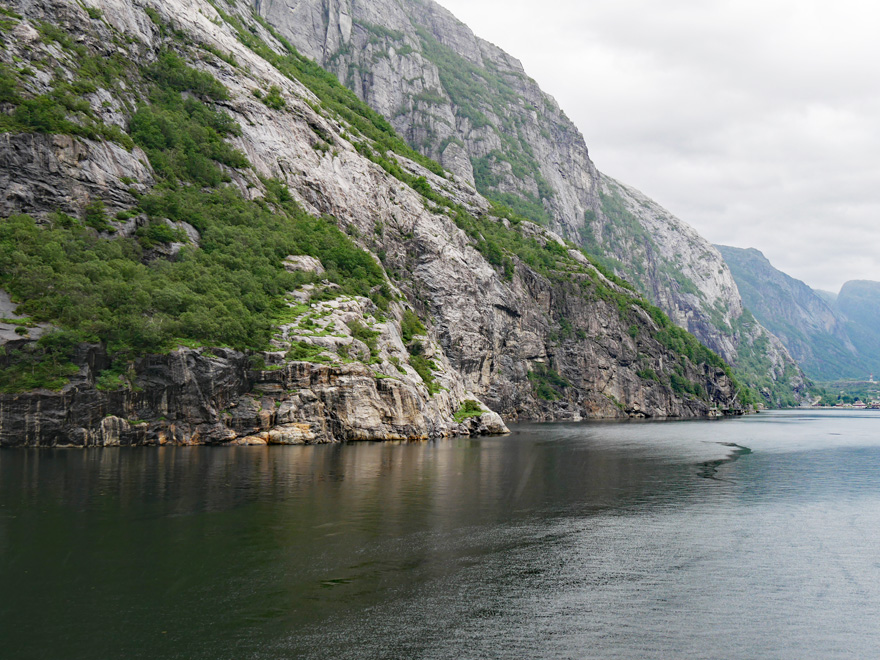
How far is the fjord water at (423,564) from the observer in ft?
61.6

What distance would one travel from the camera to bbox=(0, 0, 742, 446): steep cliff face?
70.1 m

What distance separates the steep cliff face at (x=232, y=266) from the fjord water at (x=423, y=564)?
20.5 meters

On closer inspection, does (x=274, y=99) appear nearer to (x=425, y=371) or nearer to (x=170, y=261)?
(x=170, y=261)

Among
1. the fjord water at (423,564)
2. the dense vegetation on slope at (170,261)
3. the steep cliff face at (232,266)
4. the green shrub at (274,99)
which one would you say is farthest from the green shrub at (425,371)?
the green shrub at (274,99)

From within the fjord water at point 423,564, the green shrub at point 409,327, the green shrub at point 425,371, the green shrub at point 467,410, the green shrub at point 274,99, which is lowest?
the fjord water at point 423,564

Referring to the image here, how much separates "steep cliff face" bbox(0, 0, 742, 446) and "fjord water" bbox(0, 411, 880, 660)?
2048cm

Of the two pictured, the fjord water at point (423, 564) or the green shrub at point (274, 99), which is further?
the green shrub at point (274, 99)

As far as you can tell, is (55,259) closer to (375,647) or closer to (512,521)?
(512,521)

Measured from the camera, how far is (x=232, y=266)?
94312 mm

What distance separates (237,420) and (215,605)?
56.3 meters

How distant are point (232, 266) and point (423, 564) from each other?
7765cm

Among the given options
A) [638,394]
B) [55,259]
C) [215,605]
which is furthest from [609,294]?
[215,605]

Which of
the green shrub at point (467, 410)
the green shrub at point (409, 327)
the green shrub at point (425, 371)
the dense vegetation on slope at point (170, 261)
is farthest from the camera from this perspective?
the green shrub at point (409, 327)

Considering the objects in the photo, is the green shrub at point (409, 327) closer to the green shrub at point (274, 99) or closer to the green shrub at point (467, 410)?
the green shrub at point (467, 410)
